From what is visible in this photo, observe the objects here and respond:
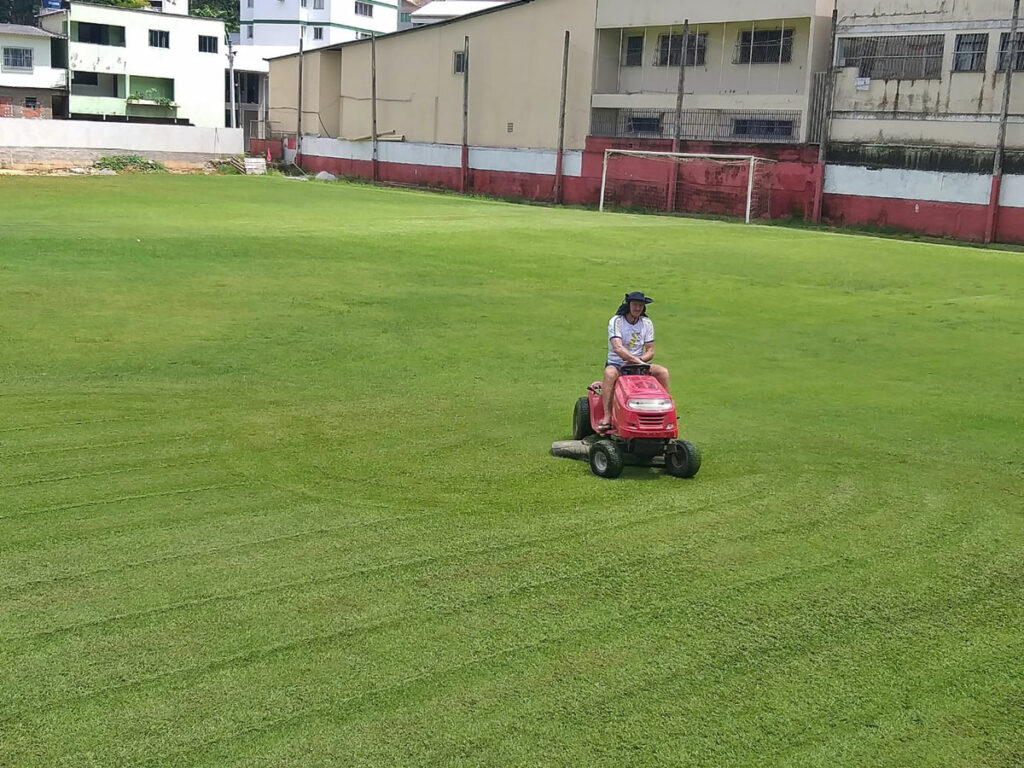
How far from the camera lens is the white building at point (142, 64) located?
75.5 m

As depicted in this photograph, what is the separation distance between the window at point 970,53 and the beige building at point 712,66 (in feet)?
21.0

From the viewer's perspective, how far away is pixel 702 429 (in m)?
11.8

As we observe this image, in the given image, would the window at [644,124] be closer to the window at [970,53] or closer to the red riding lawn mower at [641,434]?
the window at [970,53]

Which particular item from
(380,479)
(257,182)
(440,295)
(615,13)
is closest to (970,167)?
(615,13)

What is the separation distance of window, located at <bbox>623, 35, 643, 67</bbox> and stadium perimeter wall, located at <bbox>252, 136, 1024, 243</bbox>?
497cm

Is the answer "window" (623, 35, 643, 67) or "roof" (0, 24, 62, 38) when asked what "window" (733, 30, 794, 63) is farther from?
"roof" (0, 24, 62, 38)

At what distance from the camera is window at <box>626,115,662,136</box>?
178 ft

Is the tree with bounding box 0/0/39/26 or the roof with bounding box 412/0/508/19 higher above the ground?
the roof with bounding box 412/0/508/19

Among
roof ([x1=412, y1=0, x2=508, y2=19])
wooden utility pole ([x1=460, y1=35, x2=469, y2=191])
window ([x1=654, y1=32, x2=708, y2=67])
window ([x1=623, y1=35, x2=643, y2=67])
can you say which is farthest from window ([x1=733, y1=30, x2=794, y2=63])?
roof ([x1=412, y1=0, x2=508, y2=19])

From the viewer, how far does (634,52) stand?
2215 inches

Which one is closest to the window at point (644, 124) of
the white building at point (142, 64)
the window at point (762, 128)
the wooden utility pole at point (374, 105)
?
the window at point (762, 128)

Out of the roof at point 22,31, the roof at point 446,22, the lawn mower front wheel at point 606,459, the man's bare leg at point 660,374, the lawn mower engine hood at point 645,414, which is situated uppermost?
the roof at point 446,22

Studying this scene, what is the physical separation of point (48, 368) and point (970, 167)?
3396 cm

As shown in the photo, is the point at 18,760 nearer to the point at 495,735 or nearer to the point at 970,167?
the point at 495,735
